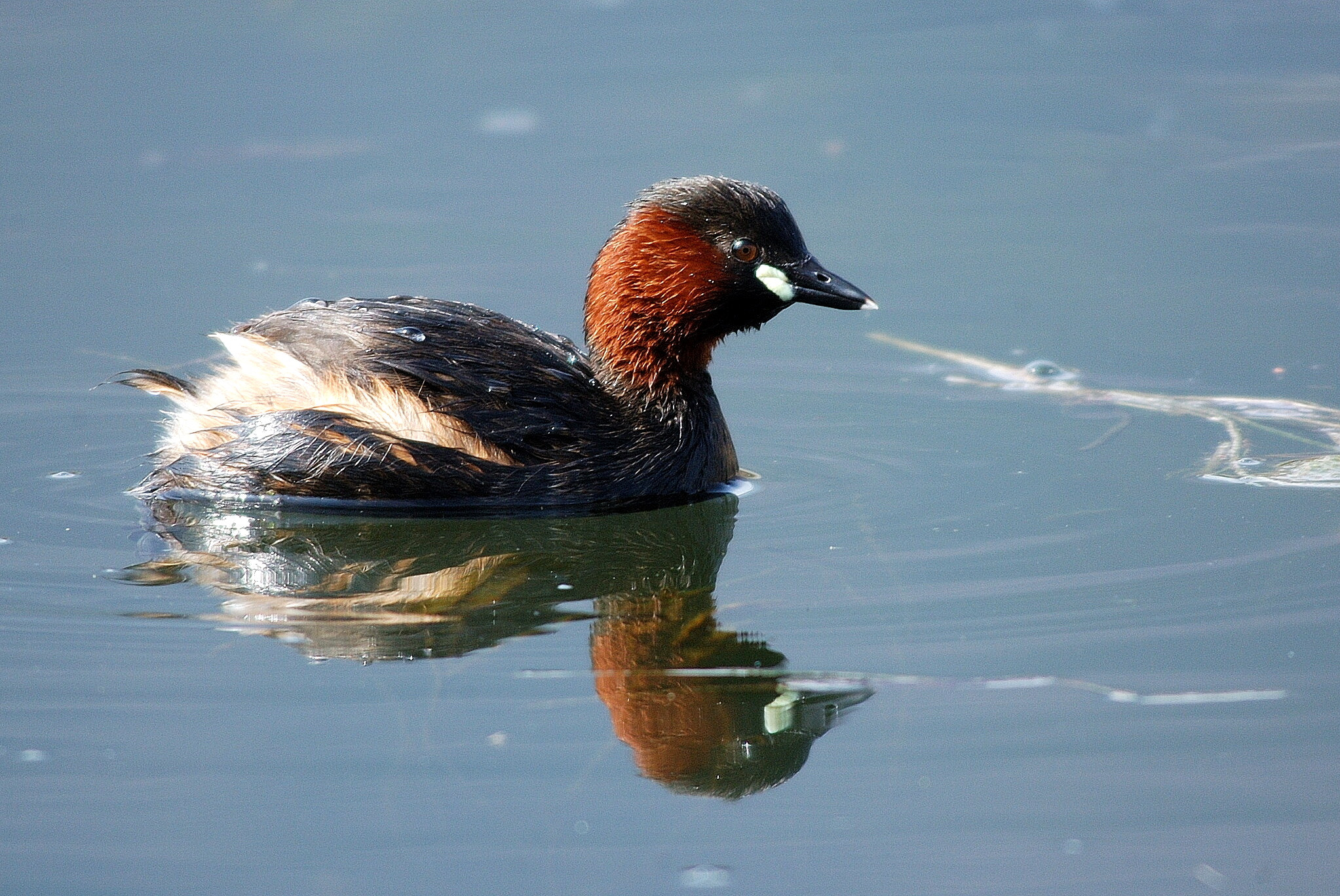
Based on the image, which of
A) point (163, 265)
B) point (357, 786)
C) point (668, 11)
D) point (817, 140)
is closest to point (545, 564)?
point (357, 786)

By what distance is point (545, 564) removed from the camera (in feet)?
17.9

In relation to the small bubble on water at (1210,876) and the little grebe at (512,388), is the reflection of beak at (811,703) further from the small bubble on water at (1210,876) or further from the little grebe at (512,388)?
the little grebe at (512,388)

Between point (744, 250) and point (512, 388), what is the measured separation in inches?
40.1

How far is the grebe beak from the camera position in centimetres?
613

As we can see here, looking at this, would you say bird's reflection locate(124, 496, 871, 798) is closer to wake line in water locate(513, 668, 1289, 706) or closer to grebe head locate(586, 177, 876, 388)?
wake line in water locate(513, 668, 1289, 706)

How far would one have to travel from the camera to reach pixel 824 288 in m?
6.14

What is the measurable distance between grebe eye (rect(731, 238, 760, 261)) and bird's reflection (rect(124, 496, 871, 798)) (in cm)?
90

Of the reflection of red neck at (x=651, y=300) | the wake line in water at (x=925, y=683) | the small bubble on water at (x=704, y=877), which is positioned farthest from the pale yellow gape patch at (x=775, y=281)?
the small bubble on water at (x=704, y=877)

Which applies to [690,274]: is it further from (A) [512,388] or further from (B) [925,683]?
(B) [925,683]

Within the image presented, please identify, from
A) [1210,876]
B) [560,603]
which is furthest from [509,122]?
[1210,876]

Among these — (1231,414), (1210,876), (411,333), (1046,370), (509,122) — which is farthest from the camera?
(509,122)

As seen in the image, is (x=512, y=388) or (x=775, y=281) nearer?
(x=512, y=388)

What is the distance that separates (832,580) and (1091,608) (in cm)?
79

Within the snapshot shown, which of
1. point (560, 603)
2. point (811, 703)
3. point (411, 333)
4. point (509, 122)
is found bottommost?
point (811, 703)
